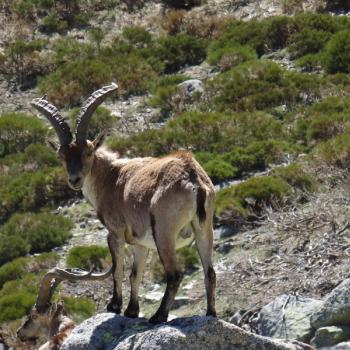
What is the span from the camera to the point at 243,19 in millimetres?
32188

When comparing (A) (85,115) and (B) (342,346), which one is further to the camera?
(A) (85,115)

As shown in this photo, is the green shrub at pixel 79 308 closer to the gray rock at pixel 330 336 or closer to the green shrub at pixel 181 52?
the gray rock at pixel 330 336

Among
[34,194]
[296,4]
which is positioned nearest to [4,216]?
[34,194]

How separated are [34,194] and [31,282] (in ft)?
15.4

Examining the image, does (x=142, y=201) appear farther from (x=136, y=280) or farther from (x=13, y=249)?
(x=13, y=249)

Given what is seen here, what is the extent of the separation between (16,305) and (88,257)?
1668 mm

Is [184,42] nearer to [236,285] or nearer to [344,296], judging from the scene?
[236,285]

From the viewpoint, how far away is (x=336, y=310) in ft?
39.1

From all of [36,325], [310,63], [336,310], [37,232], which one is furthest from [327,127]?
[336,310]

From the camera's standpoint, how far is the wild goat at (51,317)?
12.9 meters

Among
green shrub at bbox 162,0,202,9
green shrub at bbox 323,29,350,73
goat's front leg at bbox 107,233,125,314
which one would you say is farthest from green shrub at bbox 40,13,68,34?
goat's front leg at bbox 107,233,125,314

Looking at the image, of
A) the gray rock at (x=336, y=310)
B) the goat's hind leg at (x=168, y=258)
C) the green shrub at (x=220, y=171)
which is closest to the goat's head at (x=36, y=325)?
the goat's hind leg at (x=168, y=258)

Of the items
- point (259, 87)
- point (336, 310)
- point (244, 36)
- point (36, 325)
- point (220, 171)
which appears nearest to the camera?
point (336, 310)

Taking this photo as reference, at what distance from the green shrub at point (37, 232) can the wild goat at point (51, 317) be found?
24.0 feet
